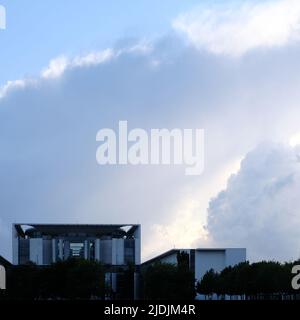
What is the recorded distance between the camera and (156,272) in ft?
302

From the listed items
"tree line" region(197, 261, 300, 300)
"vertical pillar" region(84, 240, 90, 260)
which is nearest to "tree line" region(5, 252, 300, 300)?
"tree line" region(197, 261, 300, 300)

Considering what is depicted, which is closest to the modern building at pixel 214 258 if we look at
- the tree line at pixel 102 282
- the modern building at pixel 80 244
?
the modern building at pixel 80 244

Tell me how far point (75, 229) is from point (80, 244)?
307 centimetres

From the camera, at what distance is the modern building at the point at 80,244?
128625 mm

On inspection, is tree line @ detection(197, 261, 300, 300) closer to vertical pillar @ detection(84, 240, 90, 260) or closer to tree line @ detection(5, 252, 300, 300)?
tree line @ detection(5, 252, 300, 300)

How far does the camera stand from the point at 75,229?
13300cm

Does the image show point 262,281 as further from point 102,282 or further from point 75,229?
point 75,229

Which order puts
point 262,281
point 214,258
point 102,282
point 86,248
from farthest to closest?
point 86,248 → point 214,258 → point 102,282 → point 262,281

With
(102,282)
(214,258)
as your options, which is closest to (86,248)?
(214,258)

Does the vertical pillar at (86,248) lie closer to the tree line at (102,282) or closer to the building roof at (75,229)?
the building roof at (75,229)
